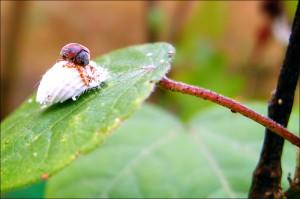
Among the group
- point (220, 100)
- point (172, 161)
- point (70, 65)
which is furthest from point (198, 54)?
point (220, 100)

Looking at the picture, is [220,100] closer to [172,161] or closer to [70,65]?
[70,65]

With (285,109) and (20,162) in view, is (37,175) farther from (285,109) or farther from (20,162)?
(285,109)

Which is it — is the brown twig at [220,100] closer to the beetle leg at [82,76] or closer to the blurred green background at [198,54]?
the beetle leg at [82,76]

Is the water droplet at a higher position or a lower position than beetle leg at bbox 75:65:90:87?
higher

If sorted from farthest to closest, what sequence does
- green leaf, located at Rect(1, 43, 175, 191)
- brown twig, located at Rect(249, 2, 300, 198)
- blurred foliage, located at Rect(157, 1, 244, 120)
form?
blurred foliage, located at Rect(157, 1, 244, 120) → brown twig, located at Rect(249, 2, 300, 198) → green leaf, located at Rect(1, 43, 175, 191)

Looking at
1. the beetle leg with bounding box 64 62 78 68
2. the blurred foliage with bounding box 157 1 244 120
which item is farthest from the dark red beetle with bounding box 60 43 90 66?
the blurred foliage with bounding box 157 1 244 120

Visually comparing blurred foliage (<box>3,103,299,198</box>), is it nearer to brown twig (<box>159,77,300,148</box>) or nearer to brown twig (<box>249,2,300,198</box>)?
brown twig (<box>249,2,300,198</box>)

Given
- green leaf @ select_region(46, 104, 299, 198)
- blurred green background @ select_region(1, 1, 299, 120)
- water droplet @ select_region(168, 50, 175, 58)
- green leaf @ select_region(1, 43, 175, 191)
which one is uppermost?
water droplet @ select_region(168, 50, 175, 58)

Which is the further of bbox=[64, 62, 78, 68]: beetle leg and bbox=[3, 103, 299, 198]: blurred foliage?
→ bbox=[3, 103, 299, 198]: blurred foliage
